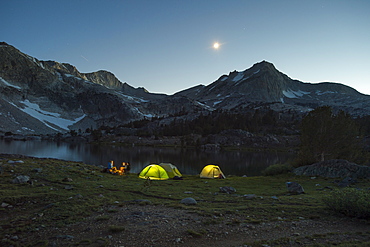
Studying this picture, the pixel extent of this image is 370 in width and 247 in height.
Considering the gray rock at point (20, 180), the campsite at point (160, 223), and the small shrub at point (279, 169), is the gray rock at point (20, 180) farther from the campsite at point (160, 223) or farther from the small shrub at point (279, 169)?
the small shrub at point (279, 169)

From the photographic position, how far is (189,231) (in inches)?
357

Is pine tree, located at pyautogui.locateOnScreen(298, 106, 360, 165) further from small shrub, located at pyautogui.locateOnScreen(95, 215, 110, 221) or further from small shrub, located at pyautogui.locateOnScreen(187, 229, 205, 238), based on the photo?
small shrub, located at pyautogui.locateOnScreen(95, 215, 110, 221)

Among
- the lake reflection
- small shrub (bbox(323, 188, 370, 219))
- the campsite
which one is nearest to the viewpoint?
the campsite

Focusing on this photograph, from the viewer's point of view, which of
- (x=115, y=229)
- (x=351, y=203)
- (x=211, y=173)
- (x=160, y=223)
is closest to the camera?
(x=115, y=229)

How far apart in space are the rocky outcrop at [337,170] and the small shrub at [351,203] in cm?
1538

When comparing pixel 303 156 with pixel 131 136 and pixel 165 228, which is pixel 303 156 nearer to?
pixel 165 228

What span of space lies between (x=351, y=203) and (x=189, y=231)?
29.1 feet

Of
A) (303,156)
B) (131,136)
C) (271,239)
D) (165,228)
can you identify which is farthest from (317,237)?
(131,136)

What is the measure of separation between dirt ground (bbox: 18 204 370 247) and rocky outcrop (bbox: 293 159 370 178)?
17224 mm

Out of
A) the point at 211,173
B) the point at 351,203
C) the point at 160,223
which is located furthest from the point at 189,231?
the point at 211,173

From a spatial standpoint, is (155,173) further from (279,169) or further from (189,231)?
(189,231)

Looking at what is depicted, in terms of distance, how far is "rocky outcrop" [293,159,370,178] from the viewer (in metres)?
25.2

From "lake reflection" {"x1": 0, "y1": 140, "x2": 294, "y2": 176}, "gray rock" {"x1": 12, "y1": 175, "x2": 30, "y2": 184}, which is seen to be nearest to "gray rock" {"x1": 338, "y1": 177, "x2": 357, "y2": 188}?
Result: "lake reflection" {"x1": 0, "y1": 140, "x2": 294, "y2": 176}

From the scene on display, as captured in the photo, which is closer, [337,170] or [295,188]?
[295,188]
